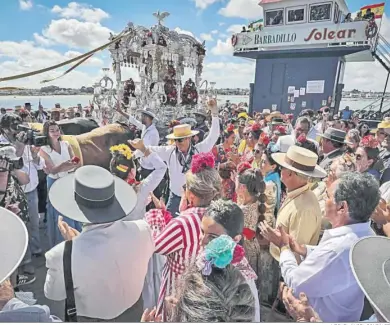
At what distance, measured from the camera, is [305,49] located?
15.1 m

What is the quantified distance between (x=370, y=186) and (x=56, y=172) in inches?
118

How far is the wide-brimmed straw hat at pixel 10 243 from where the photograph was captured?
1.10 meters

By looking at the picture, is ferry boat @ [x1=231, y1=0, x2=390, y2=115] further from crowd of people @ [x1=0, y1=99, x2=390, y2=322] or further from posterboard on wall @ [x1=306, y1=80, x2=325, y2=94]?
crowd of people @ [x1=0, y1=99, x2=390, y2=322]

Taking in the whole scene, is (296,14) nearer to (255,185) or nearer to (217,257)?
(255,185)

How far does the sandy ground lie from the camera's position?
2348mm

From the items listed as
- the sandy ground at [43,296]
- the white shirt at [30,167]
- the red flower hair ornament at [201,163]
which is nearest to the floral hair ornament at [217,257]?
the red flower hair ornament at [201,163]

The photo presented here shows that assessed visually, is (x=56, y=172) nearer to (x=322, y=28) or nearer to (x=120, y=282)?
(x=120, y=282)

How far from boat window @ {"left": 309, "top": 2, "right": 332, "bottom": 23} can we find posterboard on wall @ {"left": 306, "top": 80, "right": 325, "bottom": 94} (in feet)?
9.20

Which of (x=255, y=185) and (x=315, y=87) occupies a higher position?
Answer: (x=315, y=87)

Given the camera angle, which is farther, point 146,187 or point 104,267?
point 146,187

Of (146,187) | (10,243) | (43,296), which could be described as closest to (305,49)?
(146,187)

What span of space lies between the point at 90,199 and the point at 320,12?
53.5 feet

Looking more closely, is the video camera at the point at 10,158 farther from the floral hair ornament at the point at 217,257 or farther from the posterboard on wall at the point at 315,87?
the posterboard on wall at the point at 315,87

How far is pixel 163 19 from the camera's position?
942cm
